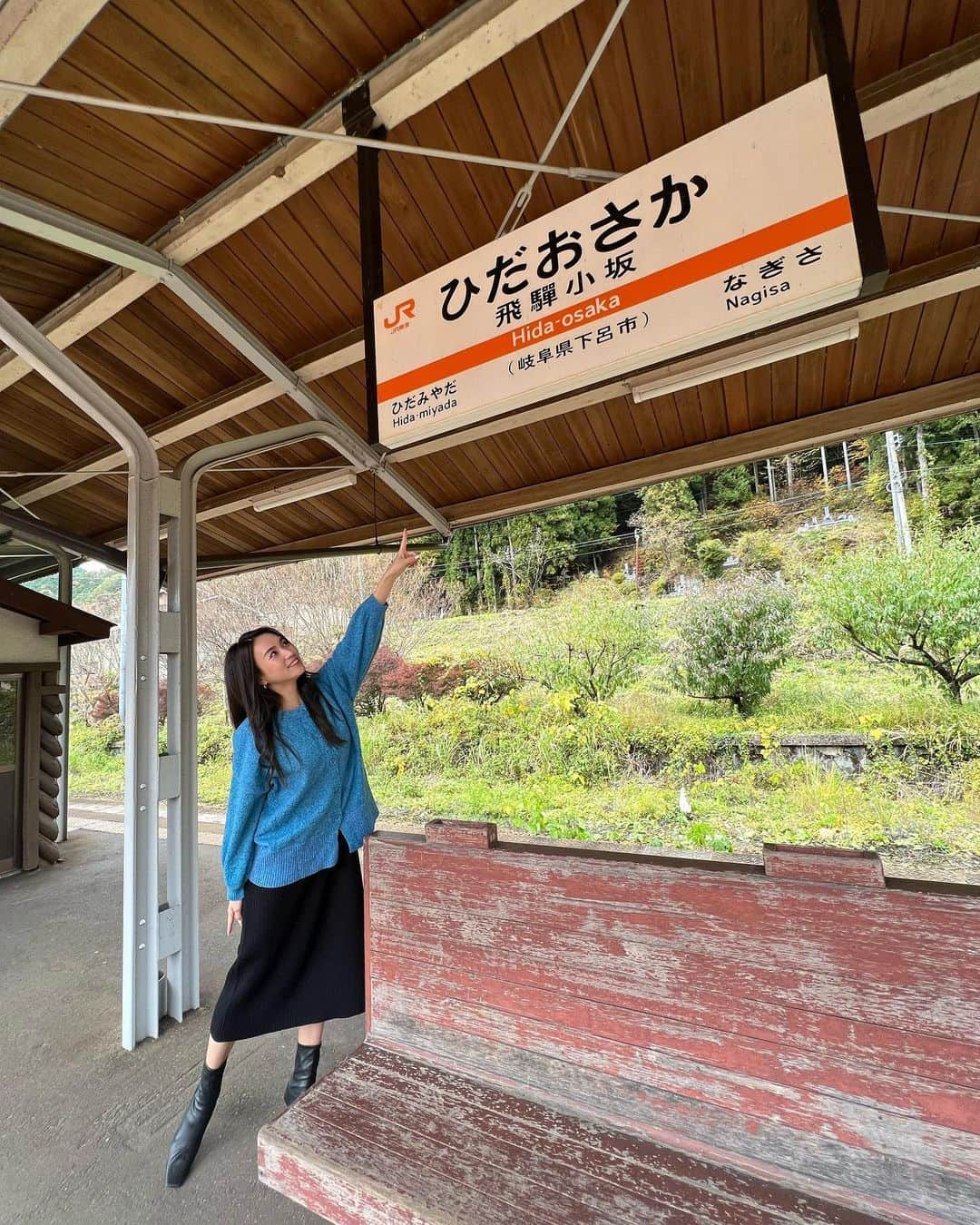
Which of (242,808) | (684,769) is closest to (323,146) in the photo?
(242,808)

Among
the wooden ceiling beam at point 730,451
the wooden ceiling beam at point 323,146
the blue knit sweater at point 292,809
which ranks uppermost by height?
the wooden ceiling beam at point 323,146

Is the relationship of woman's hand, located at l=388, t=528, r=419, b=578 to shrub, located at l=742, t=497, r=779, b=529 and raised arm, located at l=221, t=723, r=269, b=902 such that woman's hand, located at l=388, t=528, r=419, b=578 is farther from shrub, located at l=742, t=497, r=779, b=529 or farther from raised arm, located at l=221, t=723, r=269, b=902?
shrub, located at l=742, t=497, r=779, b=529

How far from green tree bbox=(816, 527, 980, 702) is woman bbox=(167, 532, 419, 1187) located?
7.10 m

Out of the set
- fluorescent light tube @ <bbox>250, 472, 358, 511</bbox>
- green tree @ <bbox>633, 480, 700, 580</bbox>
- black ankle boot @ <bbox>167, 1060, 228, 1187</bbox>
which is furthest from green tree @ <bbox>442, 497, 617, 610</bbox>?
black ankle boot @ <bbox>167, 1060, 228, 1187</bbox>

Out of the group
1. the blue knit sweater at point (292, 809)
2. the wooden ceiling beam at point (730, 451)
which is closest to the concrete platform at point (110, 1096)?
the blue knit sweater at point (292, 809)

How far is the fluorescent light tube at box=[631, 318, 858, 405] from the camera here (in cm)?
227

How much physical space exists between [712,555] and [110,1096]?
336 inches

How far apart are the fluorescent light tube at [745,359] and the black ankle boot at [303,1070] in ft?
9.40

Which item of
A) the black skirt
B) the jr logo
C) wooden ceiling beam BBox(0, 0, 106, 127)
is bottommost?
the black skirt

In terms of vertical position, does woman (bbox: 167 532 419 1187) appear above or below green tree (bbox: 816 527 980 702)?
below

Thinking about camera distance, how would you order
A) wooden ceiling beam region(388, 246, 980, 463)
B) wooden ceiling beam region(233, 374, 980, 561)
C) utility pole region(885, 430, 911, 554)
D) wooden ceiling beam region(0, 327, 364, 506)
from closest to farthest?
wooden ceiling beam region(388, 246, 980, 463) < wooden ceiling beam region(0, 327, 364, 506) < wooden ceiling beam region(233, 374, 980, 561) < utility pole region(885, 430, 911, 554)

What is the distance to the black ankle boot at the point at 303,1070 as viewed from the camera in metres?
1.82

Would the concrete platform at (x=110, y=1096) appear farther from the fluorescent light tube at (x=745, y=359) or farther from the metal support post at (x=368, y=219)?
the fluorescent light tube at (x=745, y=359)

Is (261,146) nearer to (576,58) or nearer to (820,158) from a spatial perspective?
(576,58)
